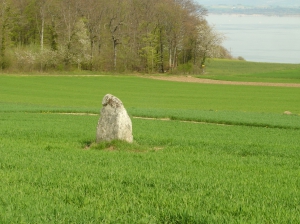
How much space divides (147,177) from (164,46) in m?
92.5

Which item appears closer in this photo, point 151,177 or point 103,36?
point 151,177

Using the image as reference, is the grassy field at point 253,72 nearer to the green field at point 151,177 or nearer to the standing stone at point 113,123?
the green field at point 151,177

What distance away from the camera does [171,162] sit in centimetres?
1158

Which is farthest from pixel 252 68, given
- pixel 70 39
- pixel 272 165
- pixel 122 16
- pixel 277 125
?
pixel 272 165

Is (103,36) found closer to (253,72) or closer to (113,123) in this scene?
(253,72)

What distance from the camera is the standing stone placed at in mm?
14586

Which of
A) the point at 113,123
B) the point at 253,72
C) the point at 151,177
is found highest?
the point at 113,123

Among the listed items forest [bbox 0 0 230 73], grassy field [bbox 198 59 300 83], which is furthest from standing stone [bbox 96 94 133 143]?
grassy field [bbox 198 59 300 83]

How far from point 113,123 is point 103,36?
79.4 m

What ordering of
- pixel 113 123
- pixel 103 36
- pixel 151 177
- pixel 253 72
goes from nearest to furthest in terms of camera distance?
pixel 151 177 < pixel 113 123 < pixel 103 36 < pixel 253 72

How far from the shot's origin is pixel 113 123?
48.0 feet

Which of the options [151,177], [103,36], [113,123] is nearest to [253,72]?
[103,36]

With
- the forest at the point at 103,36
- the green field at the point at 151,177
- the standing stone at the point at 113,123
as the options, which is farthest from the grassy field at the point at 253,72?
the standing stone at the point at 113,123

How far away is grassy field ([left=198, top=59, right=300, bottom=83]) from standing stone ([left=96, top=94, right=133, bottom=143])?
67.2 meters
